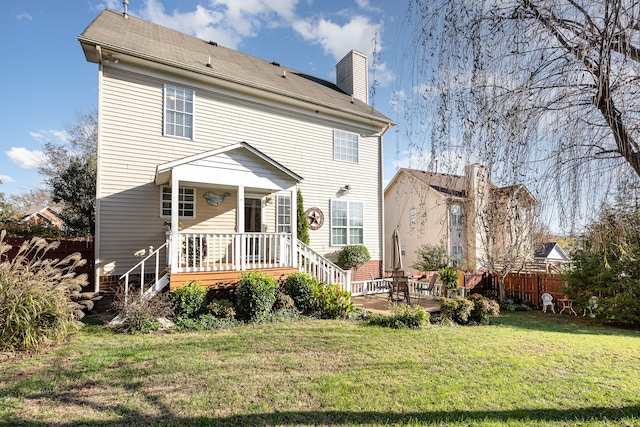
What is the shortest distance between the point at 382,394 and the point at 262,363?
77.7 inches

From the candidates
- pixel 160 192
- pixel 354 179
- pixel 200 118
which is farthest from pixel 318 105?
pixel 160 192

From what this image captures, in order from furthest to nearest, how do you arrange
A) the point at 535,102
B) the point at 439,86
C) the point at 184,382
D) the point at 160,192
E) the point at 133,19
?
the point at 133,19, the point at 160,192, the point at 184,382, the point at 439,86, the point at 535,102

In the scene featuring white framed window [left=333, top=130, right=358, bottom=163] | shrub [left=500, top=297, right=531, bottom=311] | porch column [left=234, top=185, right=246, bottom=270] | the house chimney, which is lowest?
shrub [left=500, top=297, right=531, bottom=311]

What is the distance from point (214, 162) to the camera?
331 inches

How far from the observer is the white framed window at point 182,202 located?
938cm

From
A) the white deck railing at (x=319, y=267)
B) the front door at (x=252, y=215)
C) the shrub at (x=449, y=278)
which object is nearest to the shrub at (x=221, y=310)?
the white deck railing at (x=319, y=267)

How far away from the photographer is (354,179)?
13.5m

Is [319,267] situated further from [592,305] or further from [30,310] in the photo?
[592,305]

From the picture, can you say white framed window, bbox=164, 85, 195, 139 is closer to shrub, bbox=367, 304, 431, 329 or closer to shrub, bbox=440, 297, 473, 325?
shrub, bbox=367, 304, 431, 329

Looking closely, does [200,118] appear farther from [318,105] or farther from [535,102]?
[535,102]

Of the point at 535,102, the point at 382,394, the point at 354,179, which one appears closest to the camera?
the point at 535,102

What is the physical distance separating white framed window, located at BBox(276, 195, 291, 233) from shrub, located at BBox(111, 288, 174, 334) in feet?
16.8

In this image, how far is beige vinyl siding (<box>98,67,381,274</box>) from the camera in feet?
28.5

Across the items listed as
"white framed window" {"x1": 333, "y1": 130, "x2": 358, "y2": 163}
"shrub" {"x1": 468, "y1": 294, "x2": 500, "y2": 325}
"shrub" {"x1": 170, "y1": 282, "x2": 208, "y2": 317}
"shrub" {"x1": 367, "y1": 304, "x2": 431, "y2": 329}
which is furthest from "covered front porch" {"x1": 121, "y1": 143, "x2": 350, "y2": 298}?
"shrub" {"x1": 468, "y1": 294, "x2": 500, "y2": 325}
